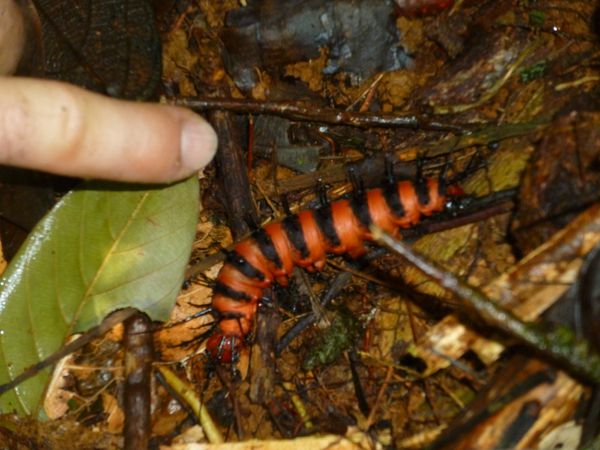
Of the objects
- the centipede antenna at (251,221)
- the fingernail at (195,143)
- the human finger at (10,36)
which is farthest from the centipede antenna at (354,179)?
the human finger at (10,36)

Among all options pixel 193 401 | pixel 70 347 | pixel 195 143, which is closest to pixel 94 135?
pixel 195 143

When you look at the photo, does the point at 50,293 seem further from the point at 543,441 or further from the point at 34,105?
the point at 543,441

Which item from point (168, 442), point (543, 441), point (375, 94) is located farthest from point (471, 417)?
point (375, 94)

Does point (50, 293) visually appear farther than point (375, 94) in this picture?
No

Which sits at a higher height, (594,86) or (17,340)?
(594,86)

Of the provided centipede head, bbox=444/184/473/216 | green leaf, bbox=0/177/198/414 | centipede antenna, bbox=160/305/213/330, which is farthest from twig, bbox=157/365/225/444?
centipede head, bbox=444/184/473/216

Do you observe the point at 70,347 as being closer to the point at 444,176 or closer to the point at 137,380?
Result: the point at 137,380

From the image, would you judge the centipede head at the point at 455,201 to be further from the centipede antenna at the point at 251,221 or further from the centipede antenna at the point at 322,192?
the centipede antenna at the point at 251,221
